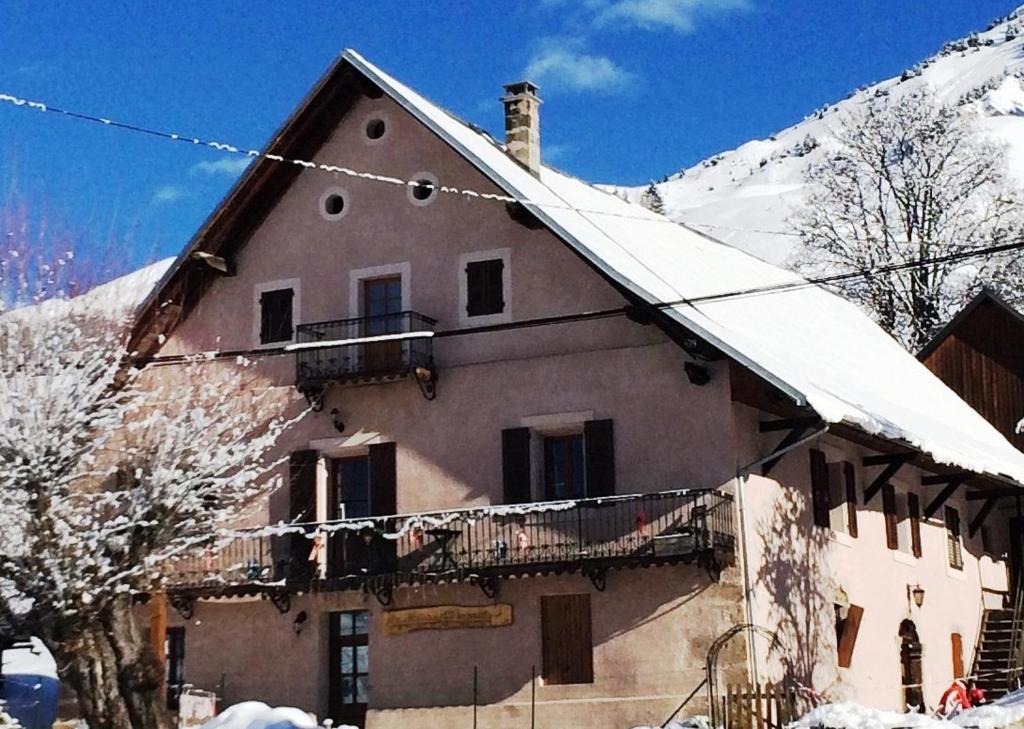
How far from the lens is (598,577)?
1104 inches

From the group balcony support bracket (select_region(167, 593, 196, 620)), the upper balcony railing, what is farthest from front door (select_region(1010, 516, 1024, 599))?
balcony support bracket (select_region(167, 593, 196, 620))

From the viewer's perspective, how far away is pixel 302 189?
3238 cm

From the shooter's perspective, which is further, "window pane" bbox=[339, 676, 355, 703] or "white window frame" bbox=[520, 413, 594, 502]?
"window pane" bbox=[339, 676, 355, 703]

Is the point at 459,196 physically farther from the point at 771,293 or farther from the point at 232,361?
the point at 771,293

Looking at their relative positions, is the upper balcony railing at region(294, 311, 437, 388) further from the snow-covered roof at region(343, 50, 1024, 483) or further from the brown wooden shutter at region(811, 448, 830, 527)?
the brown wooden shutter at region(811, 448, 830, 527)

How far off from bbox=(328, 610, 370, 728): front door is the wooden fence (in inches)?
276

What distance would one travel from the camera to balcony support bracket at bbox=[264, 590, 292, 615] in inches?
1189

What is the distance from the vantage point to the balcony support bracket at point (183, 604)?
3075cm

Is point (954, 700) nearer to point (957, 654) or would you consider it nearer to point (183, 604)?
point (957, 654)

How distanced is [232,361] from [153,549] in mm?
8400

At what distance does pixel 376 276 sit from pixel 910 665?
12.9 metres

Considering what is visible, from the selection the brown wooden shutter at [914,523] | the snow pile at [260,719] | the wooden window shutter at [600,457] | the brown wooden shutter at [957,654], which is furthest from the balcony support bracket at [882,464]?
the snow pile at [260,719]

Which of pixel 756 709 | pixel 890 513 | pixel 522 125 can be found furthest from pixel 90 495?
pixel 890 513

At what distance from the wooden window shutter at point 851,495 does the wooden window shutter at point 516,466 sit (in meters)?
6.66
